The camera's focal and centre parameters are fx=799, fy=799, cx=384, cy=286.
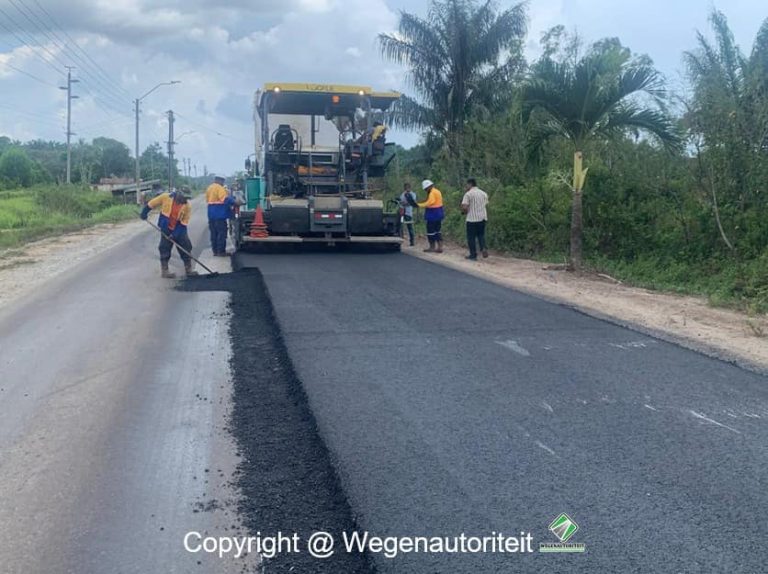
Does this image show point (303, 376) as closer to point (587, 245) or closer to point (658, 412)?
point (658, 412)

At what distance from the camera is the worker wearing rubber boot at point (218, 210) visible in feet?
52.0

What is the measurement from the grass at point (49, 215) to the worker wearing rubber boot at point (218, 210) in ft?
23.0

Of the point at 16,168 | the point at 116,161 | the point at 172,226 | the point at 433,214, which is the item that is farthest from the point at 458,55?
the point at 116,161

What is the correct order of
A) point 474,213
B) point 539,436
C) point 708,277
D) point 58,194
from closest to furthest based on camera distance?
point 539,436 → point 708,277 → point 474,213 → point 58,194

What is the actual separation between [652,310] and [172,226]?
7600mm

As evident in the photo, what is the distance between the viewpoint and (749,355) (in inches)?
290

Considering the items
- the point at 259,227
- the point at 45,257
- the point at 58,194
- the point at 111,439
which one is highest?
the point at 58,194

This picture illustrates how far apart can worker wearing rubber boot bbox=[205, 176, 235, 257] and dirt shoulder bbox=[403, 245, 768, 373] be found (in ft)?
15.7

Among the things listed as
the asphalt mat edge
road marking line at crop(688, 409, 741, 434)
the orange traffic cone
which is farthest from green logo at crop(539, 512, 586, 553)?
the orange traffic cone

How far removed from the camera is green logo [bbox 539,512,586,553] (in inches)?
141

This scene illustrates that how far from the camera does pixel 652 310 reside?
32.3ft

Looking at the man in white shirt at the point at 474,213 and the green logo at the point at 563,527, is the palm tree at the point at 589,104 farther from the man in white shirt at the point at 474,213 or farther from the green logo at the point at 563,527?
the green logo at the point at 563,527

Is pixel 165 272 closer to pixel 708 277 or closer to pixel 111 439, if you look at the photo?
pixel 111 439

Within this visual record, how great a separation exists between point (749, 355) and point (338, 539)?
5150 millimetres
